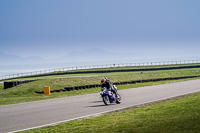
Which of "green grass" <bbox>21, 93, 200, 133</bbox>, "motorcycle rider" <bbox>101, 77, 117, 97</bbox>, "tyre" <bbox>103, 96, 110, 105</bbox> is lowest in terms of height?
"green grass" <bbox>21, 93, 200, 133</bbox>

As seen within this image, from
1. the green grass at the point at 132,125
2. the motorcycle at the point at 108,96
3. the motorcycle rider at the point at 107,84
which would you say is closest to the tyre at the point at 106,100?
the motorcycle at the point at 108,96

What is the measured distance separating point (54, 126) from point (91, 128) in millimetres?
1670

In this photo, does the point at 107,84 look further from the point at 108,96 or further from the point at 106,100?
the point at 106,100

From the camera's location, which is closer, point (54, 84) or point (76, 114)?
point (76, 114)

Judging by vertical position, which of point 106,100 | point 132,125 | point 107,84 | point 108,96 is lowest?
point 132,125

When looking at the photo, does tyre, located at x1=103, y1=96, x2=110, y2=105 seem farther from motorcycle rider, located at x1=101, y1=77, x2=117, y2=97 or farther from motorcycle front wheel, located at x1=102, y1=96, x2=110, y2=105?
motorcycle rider, located at x1=101, y1=77, x2=117, y2=97

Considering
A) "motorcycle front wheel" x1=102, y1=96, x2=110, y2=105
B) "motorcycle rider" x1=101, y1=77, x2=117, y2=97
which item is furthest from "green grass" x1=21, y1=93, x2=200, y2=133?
"motorcycle front wheel" x1=102, y1=96, x2=110, y2=105

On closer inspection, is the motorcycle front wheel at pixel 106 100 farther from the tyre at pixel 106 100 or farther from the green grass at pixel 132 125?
the green grass at pixel 132 125

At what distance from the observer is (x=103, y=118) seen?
621 inches

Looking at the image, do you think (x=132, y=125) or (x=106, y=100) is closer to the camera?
(x=132, y=125)

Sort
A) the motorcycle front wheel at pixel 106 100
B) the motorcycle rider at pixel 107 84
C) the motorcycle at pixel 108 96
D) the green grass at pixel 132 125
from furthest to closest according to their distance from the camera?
1. the motorcycle front wheel at pixel 106 100
2. the motorcycle at pixel 108 96
3. the motorcycle rider at pixel 107 84
4. the green grass at pixel 132 125

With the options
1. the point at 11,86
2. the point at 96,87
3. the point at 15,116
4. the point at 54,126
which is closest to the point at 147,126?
the point at 54,126

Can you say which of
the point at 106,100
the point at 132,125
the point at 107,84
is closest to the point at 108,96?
the point at 106,100

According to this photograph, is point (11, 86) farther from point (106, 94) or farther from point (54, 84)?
point (106, 94)
